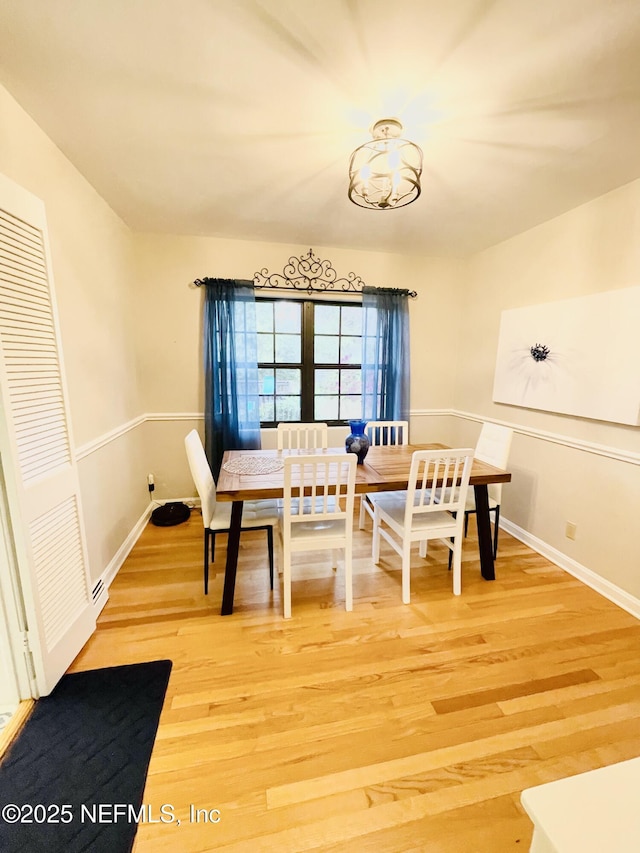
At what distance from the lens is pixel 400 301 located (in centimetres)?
342

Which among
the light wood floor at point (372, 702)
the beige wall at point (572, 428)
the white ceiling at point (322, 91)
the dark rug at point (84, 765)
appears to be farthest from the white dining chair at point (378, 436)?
the dark rug at point (84, 765)

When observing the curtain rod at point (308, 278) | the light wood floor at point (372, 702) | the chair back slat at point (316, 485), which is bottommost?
the light wood floor at point (372, 702)

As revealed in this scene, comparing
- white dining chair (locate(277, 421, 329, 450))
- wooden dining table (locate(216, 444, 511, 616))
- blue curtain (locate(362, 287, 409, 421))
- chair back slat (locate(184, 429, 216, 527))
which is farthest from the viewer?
blue curtain (locate(362, 287, 409, 421))

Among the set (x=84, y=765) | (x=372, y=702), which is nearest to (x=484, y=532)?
(x=372, y=702)

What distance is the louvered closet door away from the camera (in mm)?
1318

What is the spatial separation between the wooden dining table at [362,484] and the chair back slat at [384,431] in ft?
1.57

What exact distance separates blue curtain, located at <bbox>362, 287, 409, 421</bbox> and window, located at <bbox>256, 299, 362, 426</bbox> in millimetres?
185

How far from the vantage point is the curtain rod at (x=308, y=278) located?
10.7 feet

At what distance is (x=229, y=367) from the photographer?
3.18 metres

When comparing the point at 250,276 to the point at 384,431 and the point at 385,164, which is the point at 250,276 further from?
the point at 384,431

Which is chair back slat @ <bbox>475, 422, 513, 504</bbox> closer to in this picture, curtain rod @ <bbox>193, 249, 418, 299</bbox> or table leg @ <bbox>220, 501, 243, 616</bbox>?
curtain rod @ <bbox>193, 249, 418, 299</bbox>

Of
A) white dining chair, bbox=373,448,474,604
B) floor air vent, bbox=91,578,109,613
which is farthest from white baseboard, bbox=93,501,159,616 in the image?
white dining chair, bbox=373,448,474,604

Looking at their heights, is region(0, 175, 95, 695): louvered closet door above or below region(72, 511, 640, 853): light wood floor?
above

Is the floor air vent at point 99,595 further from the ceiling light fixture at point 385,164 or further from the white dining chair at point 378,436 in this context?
the ceiling light fixture at point 385,164
